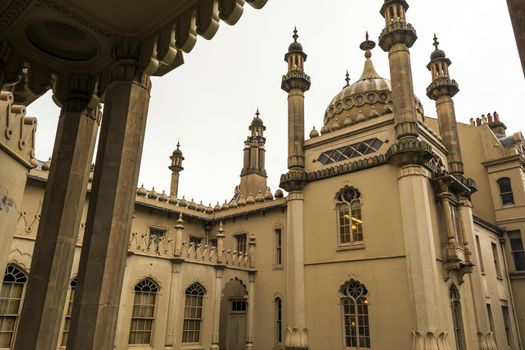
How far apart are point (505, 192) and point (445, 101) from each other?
33.2 feet

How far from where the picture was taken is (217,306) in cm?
2072

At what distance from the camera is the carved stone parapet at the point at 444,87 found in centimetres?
2428

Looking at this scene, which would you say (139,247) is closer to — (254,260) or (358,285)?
(254,260)

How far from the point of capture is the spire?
24930mm

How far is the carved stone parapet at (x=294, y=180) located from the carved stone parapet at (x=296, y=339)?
292 inches

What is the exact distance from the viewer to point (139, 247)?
59.1 ft

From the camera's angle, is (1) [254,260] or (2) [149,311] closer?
(2) [149,311]

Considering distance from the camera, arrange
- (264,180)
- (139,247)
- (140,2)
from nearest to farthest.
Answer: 1. (140,2)
2. (139,247)
3. (264,180)

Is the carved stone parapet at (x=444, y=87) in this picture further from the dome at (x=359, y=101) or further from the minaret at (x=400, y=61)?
the minaret at (x=400, y=61)

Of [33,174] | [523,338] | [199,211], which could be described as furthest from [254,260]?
[523,338]

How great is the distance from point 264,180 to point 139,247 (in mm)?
20755

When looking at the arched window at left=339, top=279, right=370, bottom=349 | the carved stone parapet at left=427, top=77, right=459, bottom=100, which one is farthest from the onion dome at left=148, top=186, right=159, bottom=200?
the carved stone parapet at left=427, top=77, right=459, bottom=100

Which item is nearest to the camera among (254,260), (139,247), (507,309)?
(139,247)

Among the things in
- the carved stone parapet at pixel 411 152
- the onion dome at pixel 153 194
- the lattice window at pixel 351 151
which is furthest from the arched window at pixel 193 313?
the carved stone parapet at pixel 411 152
